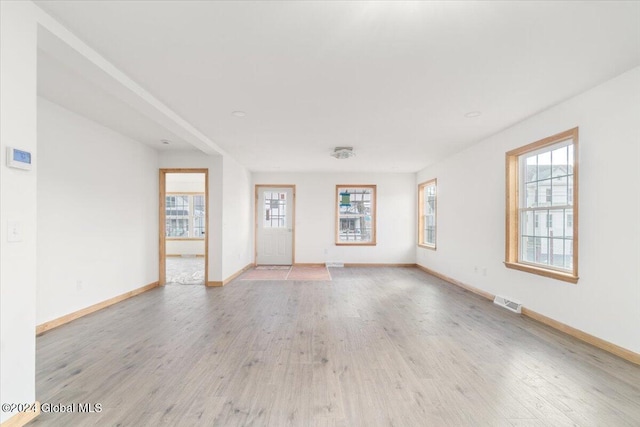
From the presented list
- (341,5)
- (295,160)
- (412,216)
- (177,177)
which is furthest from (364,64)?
(177,177)

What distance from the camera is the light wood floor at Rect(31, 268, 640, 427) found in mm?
1805

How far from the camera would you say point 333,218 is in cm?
761

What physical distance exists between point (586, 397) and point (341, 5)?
9.84 feet

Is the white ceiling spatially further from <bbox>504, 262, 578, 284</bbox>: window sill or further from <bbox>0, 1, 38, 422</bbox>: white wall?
<bbox>504, 262, 578, 284</bbox>: window sill

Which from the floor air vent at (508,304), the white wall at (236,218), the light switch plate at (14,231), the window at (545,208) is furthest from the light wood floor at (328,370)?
the white wall at (236,218)

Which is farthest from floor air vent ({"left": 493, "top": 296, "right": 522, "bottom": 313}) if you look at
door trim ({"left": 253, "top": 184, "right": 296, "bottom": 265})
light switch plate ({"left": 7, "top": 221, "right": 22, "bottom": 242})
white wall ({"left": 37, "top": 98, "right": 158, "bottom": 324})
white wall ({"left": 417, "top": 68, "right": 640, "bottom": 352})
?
white wall ({"left": 37, "top": 98, "right": 158, "bottom": 324})

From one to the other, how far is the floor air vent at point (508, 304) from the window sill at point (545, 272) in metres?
0.46

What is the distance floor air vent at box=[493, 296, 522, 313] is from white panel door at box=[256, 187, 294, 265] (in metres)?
4.75

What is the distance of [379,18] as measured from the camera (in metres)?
1.83

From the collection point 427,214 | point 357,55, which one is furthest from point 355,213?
point 357,55

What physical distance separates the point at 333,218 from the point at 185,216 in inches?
199

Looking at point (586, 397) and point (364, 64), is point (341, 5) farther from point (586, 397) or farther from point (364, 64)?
point (586, 397)

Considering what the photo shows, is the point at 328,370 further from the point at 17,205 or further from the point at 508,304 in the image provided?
the point at 508,304

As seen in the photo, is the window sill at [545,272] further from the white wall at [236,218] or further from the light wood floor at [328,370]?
the white wall at [236,218]
